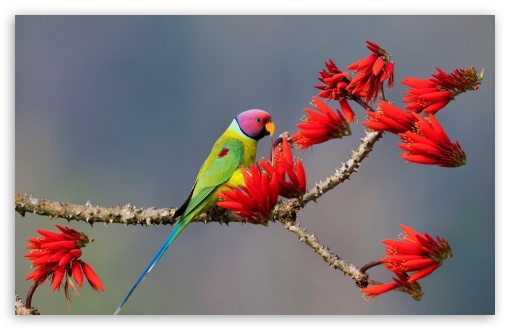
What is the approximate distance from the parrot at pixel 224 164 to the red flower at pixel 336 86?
0.36 meters

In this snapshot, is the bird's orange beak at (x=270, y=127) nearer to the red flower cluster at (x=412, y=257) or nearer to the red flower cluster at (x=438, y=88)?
the red flower cluster at (x=438, y=88)

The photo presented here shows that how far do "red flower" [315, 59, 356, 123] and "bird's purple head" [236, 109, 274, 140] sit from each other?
36 cm

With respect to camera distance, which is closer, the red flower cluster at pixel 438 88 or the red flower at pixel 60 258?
the red flower cluster at pixel 438 88

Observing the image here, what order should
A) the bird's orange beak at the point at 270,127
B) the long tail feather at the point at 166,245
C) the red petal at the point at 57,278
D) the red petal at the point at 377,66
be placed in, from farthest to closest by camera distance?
the bird's orange beak at the point at 270,127
the long tail feather at the point at 166,245
the red petal at the point at 57,278
the red petal at the point at 377,66

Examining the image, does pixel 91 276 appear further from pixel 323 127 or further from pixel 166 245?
pixel 323 127

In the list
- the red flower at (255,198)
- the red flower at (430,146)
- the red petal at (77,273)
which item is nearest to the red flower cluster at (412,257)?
the red flower at (430,146)

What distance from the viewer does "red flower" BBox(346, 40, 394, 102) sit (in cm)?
186

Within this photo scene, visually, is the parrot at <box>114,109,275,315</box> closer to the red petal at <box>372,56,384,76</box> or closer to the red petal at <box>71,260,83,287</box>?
the red petal at <box>71,260,83,287</box>

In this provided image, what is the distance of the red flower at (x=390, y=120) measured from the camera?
177 cm

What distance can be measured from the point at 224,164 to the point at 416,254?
786 millimetres

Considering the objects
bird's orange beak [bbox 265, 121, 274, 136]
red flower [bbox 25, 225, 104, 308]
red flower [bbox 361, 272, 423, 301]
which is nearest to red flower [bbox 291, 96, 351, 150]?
bird's orange beak [bbox 265, 121, 274, 136]

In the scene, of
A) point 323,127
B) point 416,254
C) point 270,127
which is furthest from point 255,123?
point 416,254

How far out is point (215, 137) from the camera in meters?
2.23

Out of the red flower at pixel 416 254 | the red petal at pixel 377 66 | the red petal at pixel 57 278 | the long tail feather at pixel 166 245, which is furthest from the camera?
the long tail feather at pixel 166 245
